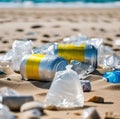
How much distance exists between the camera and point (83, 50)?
14.2 ft

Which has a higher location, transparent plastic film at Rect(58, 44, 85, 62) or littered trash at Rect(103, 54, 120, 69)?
transparent plastic film at Rect(58, 44, 85, 62)

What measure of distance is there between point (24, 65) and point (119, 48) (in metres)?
2.74

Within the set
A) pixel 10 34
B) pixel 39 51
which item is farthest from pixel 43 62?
pixel 10 34

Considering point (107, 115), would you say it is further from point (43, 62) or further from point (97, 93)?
point (43, 62)

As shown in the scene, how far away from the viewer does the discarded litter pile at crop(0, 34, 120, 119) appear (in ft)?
9.72

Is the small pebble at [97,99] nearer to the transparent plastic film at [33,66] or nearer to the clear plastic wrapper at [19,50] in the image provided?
the transparent plastic film at [33,66]

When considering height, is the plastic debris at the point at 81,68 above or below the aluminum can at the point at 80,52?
below

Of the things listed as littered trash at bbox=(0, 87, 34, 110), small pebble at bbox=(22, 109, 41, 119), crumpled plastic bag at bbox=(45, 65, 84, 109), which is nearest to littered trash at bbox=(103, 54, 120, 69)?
crumpled plastic bag at bbox=(45, 65, 84, 109)

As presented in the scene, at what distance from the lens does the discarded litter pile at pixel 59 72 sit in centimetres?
296

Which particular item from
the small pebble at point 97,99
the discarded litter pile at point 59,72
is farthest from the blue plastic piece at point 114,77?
the small pebble at point 97,99

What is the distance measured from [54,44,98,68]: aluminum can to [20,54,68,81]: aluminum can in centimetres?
50

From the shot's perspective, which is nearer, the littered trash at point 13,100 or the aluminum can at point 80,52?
the littered trash at point 13,100

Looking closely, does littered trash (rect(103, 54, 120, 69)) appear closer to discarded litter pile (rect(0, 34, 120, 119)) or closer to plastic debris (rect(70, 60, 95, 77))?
discarded litter pile (rect(0, 34, 120, 119))

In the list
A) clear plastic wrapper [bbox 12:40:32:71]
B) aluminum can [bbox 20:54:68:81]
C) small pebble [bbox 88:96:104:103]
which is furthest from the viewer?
clear plastic wrapper [bbox 12:40:32:71]
